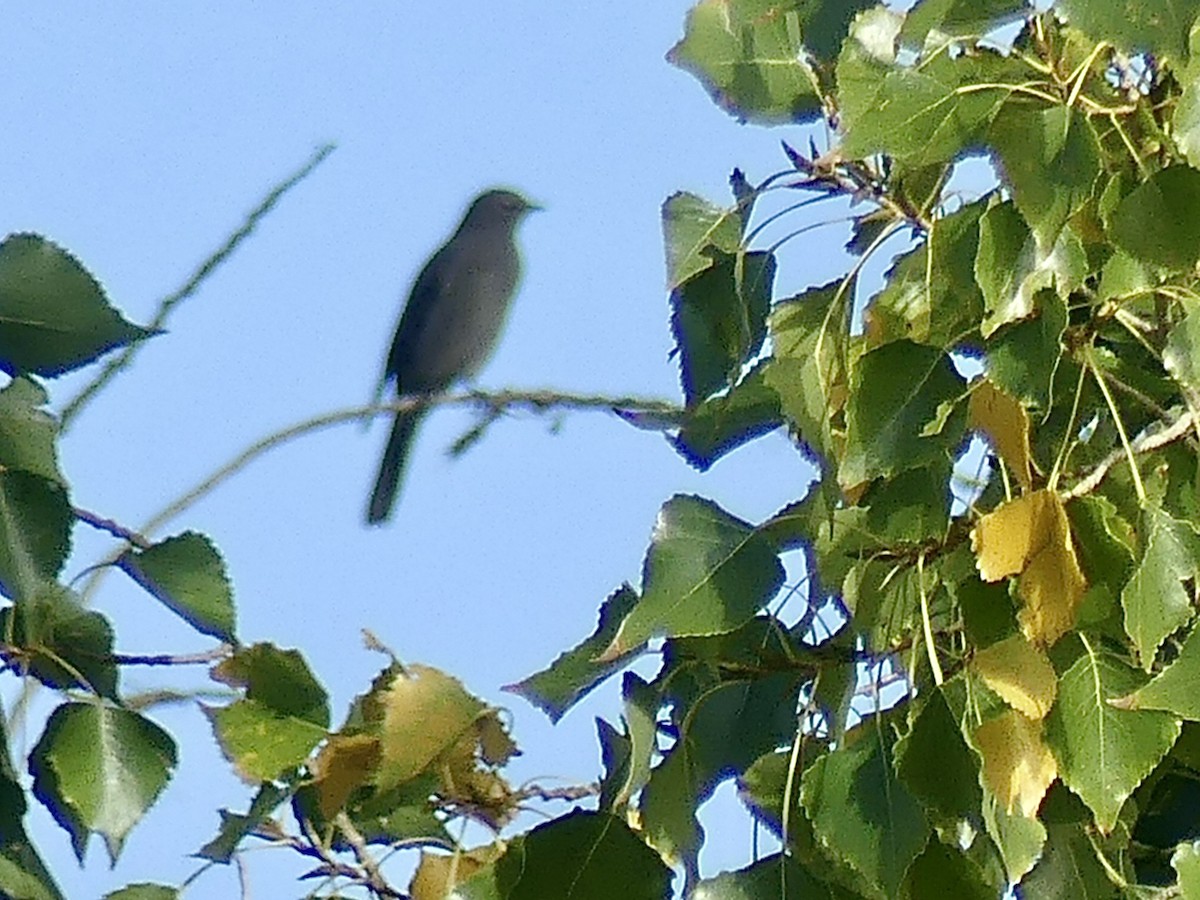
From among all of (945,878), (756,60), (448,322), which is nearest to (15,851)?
(945,878)

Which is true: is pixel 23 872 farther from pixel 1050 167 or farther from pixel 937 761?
pixel 1050 167

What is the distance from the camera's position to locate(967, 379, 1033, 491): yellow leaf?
726 millimetres

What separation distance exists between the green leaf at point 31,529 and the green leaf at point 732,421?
0.32 m

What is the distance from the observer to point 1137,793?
0.86 meters

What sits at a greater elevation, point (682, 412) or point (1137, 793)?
point (682, 412)

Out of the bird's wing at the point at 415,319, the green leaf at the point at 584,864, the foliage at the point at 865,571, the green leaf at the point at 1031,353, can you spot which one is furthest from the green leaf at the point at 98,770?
the bird's wing at the point at 415,319

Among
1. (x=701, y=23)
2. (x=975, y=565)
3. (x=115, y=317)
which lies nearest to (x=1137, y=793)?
(x=975, y=565)

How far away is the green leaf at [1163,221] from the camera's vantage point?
2.32ft

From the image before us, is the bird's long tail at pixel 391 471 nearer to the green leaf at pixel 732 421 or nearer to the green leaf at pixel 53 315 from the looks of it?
the green leaf at pixel 732 421

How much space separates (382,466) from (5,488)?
344 cm

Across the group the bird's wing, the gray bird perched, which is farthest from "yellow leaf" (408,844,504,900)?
the bird's wing

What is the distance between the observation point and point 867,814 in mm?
688

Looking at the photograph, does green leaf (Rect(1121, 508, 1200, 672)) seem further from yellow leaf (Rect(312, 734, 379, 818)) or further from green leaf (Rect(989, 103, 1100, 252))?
yellow leaf (Rect(312, 734, 379, 818))

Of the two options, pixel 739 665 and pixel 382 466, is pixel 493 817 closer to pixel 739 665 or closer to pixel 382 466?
pixel 739 665
